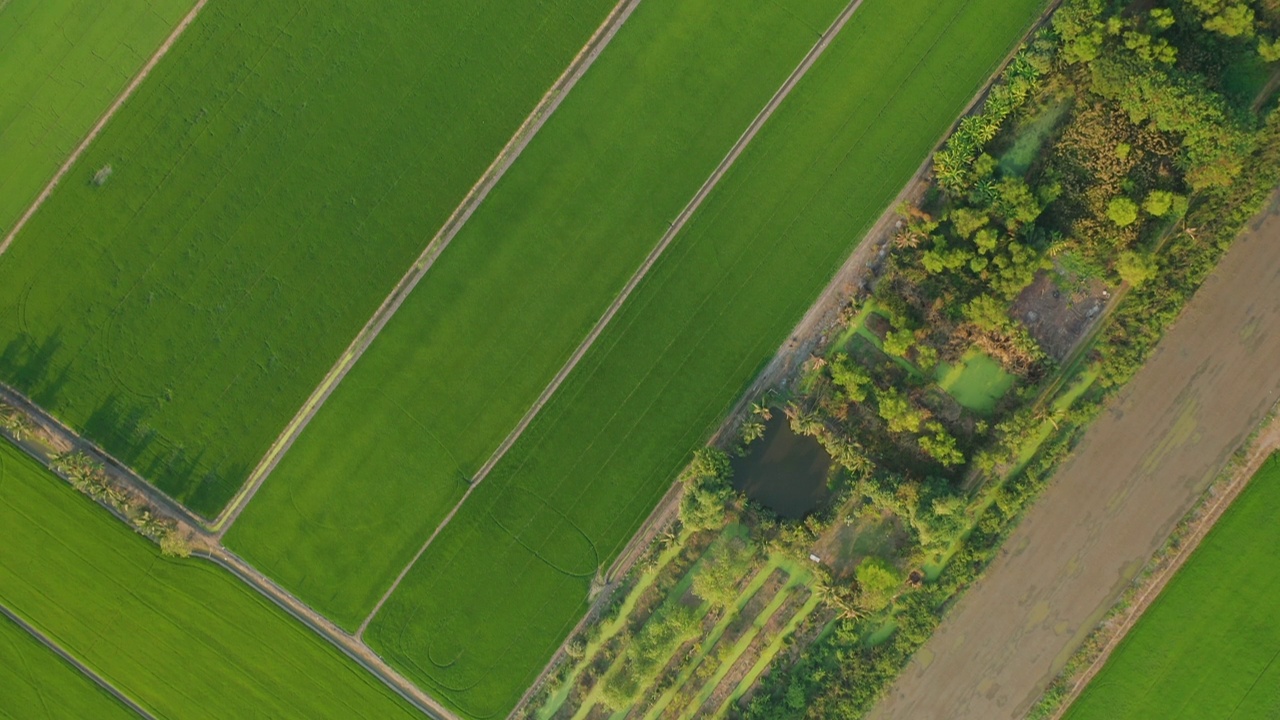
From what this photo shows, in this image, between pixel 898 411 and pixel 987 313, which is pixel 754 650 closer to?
pixel 898 411

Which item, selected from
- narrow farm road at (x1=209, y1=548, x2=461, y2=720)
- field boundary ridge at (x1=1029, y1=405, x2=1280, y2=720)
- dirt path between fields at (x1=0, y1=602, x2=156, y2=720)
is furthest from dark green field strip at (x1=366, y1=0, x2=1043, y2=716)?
field boundary ridge at (x1=1029, y1=405, x2=1280, y2=720)

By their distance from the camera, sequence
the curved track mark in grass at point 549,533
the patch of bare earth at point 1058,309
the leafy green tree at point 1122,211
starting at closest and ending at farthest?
the leafy green tree at point 1122,211 → the patch of bare earth at point 1058,309 → the curved track mark in grass at point 549,533

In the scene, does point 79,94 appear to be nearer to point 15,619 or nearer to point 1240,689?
point 15,619

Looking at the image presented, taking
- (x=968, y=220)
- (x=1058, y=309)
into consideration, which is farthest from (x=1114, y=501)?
(x=968, y=220)

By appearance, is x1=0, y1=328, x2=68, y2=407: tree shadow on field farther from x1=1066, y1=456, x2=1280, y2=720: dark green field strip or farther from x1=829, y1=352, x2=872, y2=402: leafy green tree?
x1=1066, y1=456, x2=1280, y2=720: dark green field strip

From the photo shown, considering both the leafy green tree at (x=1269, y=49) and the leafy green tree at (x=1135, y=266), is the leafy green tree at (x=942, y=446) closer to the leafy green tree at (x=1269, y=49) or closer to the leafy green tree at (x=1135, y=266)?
the leafy green tree at (x=1135, y=266)

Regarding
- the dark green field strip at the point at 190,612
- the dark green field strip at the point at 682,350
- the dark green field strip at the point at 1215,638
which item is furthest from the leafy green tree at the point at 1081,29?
the dark green field strip at the point at 190,612
